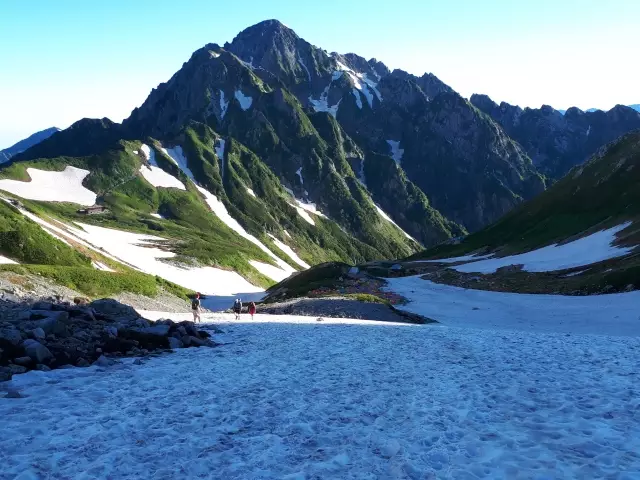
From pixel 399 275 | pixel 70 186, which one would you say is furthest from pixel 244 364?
pixel 70 186

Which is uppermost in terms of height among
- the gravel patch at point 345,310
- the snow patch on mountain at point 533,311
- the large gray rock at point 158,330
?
the large gray rock at point 158,330

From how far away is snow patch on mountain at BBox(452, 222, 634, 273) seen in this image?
78000 millimetres

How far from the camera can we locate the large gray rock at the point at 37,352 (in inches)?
709

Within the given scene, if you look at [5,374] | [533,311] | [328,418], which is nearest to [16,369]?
[5,374]

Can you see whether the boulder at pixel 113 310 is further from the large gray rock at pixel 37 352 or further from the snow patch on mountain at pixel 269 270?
the snow patch on mountain at pixel 269 270

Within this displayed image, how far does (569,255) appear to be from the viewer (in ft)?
286

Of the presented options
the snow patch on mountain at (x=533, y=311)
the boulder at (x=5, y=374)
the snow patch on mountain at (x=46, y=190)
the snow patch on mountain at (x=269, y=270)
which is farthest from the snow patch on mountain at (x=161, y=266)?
the boulder at (x=5, y=374)

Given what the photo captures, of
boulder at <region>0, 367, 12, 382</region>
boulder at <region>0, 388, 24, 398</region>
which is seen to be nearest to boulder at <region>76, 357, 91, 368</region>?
boulder at <region>0, 367, 12, 382</region>

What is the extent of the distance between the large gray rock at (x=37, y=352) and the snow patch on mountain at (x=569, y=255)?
250 ft

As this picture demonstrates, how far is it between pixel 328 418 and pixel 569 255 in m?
86.0

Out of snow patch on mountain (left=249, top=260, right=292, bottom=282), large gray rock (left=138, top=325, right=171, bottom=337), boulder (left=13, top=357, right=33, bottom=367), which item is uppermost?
snow patch on mountain (left=249, top=260, right=292, bottom=282)

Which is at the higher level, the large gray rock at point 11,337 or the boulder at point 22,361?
the large gray rock at point 11,337

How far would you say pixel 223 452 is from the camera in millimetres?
11797

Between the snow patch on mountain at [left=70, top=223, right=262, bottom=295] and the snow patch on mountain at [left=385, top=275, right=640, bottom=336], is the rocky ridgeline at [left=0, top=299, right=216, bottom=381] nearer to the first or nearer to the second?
the snow patch on mountain at [left=385, top=275, right=640, bottom=336]
